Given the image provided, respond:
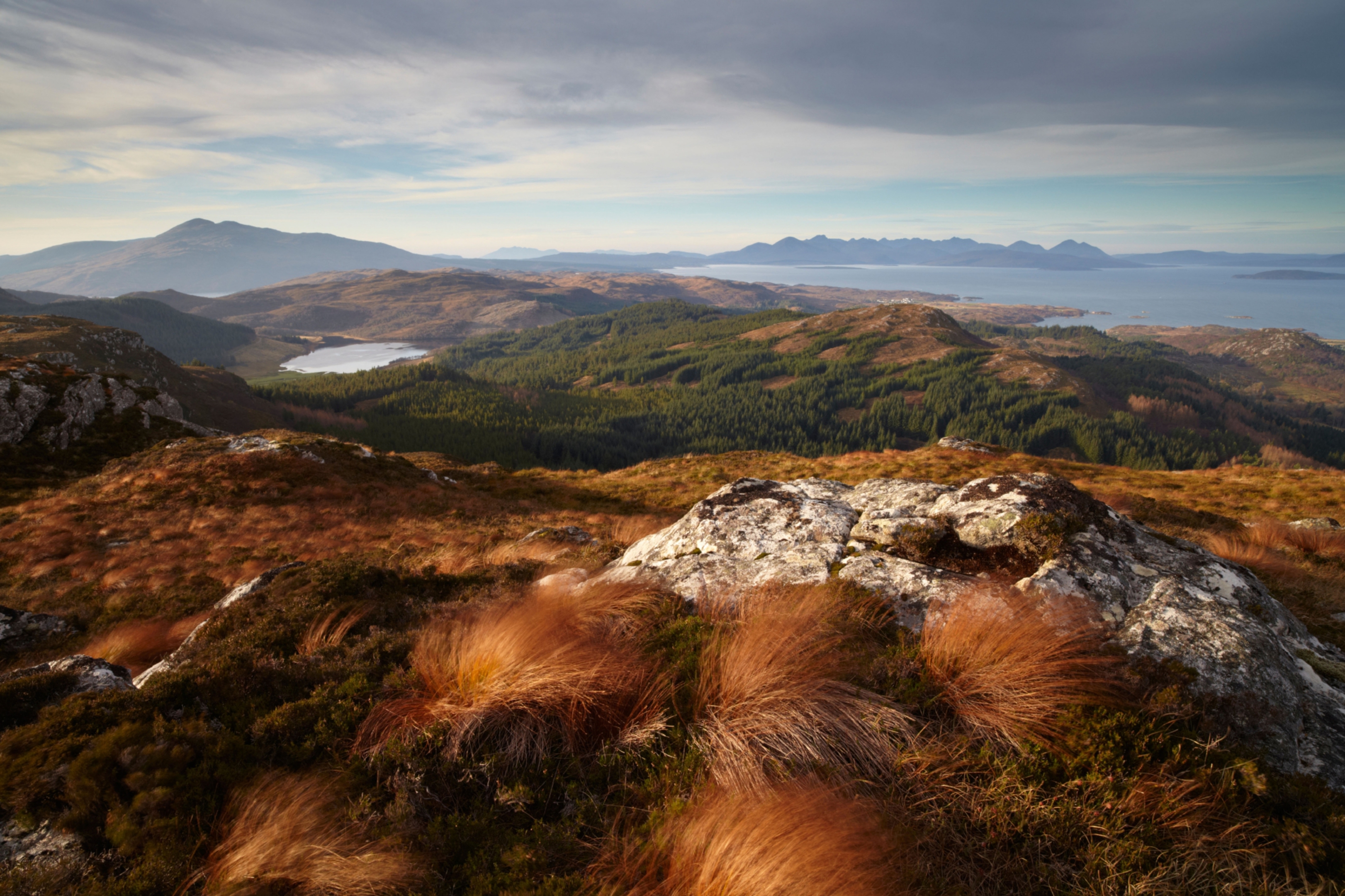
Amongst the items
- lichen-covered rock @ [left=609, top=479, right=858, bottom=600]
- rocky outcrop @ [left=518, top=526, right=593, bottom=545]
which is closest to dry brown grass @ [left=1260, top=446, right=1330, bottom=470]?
lichen-covered rock @ [left=609, top=479, right=858, bottom=600]

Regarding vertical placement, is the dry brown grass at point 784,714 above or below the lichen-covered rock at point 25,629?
above

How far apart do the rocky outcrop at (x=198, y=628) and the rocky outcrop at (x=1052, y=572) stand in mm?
5222

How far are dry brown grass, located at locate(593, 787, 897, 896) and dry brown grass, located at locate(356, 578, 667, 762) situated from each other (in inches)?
39.6

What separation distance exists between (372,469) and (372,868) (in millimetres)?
28853

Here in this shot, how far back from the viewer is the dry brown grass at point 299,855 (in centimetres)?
330

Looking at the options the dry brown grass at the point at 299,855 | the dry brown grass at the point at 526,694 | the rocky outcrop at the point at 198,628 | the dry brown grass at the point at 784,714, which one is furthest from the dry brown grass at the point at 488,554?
the dry brown grass at the point at 784,714

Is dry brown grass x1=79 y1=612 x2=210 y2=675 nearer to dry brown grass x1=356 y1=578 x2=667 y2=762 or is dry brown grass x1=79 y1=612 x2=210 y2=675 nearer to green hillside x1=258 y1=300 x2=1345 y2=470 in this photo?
dry brown grass x1=356 y1=578 x2=667 y2=762

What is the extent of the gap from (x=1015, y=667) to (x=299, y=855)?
19.2 ft

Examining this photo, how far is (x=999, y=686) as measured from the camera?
15.3 feet

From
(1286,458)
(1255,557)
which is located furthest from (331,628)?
(1286,458)

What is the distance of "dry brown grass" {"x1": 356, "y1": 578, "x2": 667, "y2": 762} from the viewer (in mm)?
4582

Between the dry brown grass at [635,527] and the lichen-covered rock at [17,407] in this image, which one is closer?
the dry brown grass at [635,527]

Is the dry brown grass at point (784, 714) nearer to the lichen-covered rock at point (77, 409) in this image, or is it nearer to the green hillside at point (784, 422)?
the lichen-covered rock at point (77, 409)

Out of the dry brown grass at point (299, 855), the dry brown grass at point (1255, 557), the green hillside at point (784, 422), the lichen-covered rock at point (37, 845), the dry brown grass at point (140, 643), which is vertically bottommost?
the green hillside at point (784, 422)
